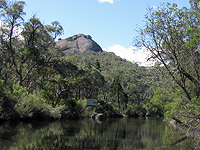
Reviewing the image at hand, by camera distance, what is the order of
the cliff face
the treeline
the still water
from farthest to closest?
the cliff face → the treeline → the still water

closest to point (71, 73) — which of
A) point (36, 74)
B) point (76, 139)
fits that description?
point (36, 74)

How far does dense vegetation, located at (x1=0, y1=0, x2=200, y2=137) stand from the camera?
11.1 metres

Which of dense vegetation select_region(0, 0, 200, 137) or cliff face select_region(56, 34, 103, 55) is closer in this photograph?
dense vegetation select_region(0, 0, 200, 137)

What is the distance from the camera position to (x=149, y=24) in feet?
39.3

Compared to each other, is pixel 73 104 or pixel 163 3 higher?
pixel 163 3

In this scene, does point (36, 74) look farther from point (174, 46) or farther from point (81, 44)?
point (81, 44)

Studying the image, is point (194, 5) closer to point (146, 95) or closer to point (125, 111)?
point (125, 111)

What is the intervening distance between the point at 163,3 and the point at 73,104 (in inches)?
865

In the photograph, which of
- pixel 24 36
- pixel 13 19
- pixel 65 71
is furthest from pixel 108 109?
pixel 13 19

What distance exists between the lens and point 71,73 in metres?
31.6

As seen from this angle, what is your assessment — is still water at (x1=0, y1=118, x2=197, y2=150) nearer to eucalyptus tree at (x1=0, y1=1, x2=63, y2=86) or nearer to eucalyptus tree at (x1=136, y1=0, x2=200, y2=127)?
eucalyptus tree at (x1=136, y1=0, x2=200, y2=127)

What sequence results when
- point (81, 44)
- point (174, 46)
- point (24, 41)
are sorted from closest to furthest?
point (174, 46) < point (24, 41) < point (81, 44)

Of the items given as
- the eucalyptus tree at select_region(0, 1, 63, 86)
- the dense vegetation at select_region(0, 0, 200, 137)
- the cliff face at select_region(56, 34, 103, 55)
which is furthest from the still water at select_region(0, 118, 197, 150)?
the cliff face at select_region(56, 34, 103, 55)

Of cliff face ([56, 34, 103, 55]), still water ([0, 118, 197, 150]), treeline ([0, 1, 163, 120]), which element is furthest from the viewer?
cliff face ([56, 34, 103, 55])
